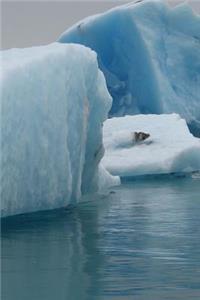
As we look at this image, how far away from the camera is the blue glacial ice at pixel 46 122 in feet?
21.1

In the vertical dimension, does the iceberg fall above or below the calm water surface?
below

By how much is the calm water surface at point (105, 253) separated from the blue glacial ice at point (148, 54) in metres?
8.59

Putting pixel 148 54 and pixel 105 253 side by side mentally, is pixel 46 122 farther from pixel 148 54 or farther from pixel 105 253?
pixel 148 54

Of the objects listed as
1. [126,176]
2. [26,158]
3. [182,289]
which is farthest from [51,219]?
[126,176]

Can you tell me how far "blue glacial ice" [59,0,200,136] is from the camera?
54.1ft

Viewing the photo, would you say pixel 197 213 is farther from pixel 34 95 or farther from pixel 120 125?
→ pixel 120 125

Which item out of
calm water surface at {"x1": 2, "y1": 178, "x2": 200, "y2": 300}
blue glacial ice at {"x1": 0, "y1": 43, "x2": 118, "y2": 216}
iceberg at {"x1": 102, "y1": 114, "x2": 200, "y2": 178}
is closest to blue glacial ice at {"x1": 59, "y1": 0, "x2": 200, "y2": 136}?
iceberg at {"x1": 102, "y1": 114, "x2": 200, "y2": 178}

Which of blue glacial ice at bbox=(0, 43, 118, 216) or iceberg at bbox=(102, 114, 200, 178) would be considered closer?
blue glacial ice at bbox=(0, 43, 118, 216)

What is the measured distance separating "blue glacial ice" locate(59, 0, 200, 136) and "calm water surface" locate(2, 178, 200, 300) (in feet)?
28.2

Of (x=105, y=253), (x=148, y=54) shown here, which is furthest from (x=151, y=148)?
(x=105, y=253)

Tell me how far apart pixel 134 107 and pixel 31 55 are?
993 cm

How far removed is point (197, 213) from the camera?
7.26 meters

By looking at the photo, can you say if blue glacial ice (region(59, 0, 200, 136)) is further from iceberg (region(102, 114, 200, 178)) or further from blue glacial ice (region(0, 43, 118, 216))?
blue glacial ice (region(0, 43, 118, 216))

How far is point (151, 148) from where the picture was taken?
39.4 feet
